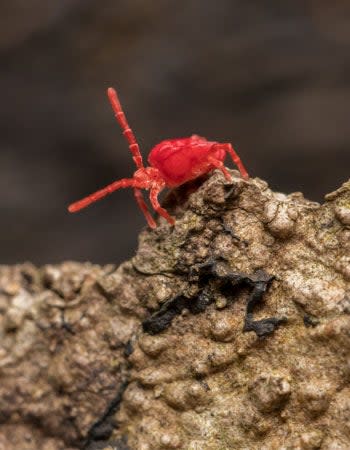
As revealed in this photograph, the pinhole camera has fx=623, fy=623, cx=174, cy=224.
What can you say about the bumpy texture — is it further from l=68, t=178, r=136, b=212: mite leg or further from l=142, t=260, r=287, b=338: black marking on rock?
l=68, t=178, r=136, b=212: mite leg

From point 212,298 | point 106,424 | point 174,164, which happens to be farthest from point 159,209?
point 106,424

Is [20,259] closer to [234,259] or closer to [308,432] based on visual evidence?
[234,259]

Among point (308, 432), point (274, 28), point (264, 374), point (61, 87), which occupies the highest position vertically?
point (61, 87)

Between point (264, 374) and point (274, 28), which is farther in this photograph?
point (274, 28)

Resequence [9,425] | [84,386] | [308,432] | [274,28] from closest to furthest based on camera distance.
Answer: [308,432], [84,386], [9,425], [274,28]

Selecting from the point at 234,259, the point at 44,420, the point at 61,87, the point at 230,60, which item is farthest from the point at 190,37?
the point at 44,420

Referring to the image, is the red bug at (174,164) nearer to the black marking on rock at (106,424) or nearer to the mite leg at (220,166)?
the mite leg at (220,166)

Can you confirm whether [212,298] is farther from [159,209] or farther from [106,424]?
[106,424]

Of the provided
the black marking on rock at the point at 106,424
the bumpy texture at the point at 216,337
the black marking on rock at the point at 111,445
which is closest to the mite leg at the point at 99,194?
the bumpy texture at the point at 216,337
